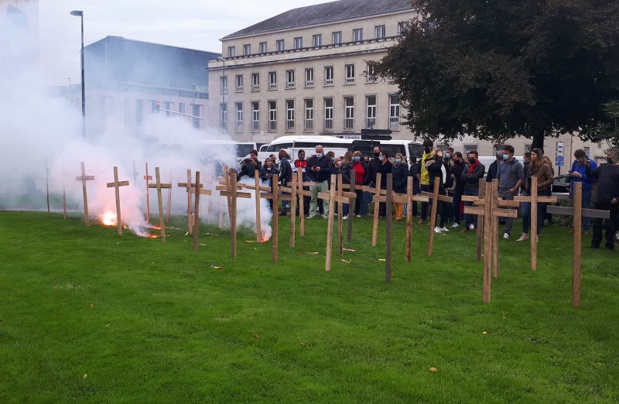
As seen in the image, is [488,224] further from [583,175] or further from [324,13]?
[324,13]

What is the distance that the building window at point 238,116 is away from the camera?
249 ft

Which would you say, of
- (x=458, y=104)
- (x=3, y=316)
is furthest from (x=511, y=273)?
(x=458, y=104)

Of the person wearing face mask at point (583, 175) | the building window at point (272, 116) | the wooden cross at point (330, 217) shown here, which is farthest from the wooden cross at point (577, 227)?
the building window at point (272, 116)

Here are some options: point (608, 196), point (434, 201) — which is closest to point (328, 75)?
point (608, 196)

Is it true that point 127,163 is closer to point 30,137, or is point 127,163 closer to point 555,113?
point 30,137

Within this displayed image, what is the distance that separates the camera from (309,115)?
2805 inches

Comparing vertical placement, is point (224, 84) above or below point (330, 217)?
above

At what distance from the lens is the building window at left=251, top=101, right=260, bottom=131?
245 ft

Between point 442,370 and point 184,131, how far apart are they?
1867 centimetres

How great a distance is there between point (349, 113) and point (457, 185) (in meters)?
49.8

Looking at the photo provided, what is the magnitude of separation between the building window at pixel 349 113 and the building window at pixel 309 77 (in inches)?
172

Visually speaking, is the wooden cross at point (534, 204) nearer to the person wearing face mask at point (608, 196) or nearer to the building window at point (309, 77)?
the person wearing face mask at point (608, 196)

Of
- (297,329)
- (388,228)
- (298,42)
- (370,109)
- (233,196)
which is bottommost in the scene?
(297,329)

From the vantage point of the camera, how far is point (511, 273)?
1212 cm
